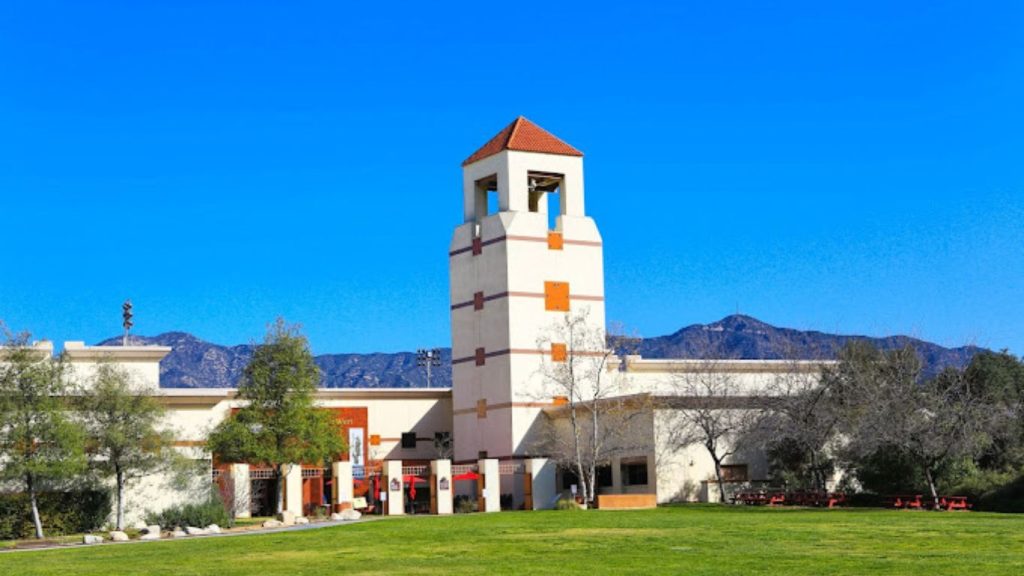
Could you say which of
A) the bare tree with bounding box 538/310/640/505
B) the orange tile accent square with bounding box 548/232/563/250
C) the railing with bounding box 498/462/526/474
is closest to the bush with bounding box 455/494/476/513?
the railing with bounding box 498/462/526/474

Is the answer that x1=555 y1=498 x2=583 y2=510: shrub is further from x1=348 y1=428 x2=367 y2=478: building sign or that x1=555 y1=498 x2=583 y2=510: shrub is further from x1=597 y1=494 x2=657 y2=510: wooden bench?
x1=348 y1=428 x2=367 y2=478: building sign

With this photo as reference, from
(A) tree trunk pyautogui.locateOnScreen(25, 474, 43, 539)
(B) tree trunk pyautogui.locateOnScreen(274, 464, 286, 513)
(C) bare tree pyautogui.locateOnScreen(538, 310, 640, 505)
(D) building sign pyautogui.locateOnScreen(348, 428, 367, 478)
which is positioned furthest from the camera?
(D) building sign pyautogui.locateOnScreen(348, 428, 367, 478)

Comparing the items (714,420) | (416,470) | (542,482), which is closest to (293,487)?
(542,482)

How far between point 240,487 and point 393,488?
741 cm

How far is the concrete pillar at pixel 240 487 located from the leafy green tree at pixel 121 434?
694cm

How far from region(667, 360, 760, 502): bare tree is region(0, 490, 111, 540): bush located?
90.2 feet

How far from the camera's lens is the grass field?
26406 mm

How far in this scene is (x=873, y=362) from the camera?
230ft

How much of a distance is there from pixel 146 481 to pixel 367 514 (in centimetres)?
1212

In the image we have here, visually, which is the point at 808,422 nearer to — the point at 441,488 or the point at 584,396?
the point at 584,396

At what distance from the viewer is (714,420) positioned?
67312mm

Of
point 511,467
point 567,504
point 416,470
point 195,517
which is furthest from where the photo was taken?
point 416,470

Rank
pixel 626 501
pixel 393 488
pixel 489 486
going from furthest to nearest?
pixel 489 486
pixel 393 488
pixel 626 501

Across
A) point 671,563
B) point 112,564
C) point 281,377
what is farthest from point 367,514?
point 671,563
